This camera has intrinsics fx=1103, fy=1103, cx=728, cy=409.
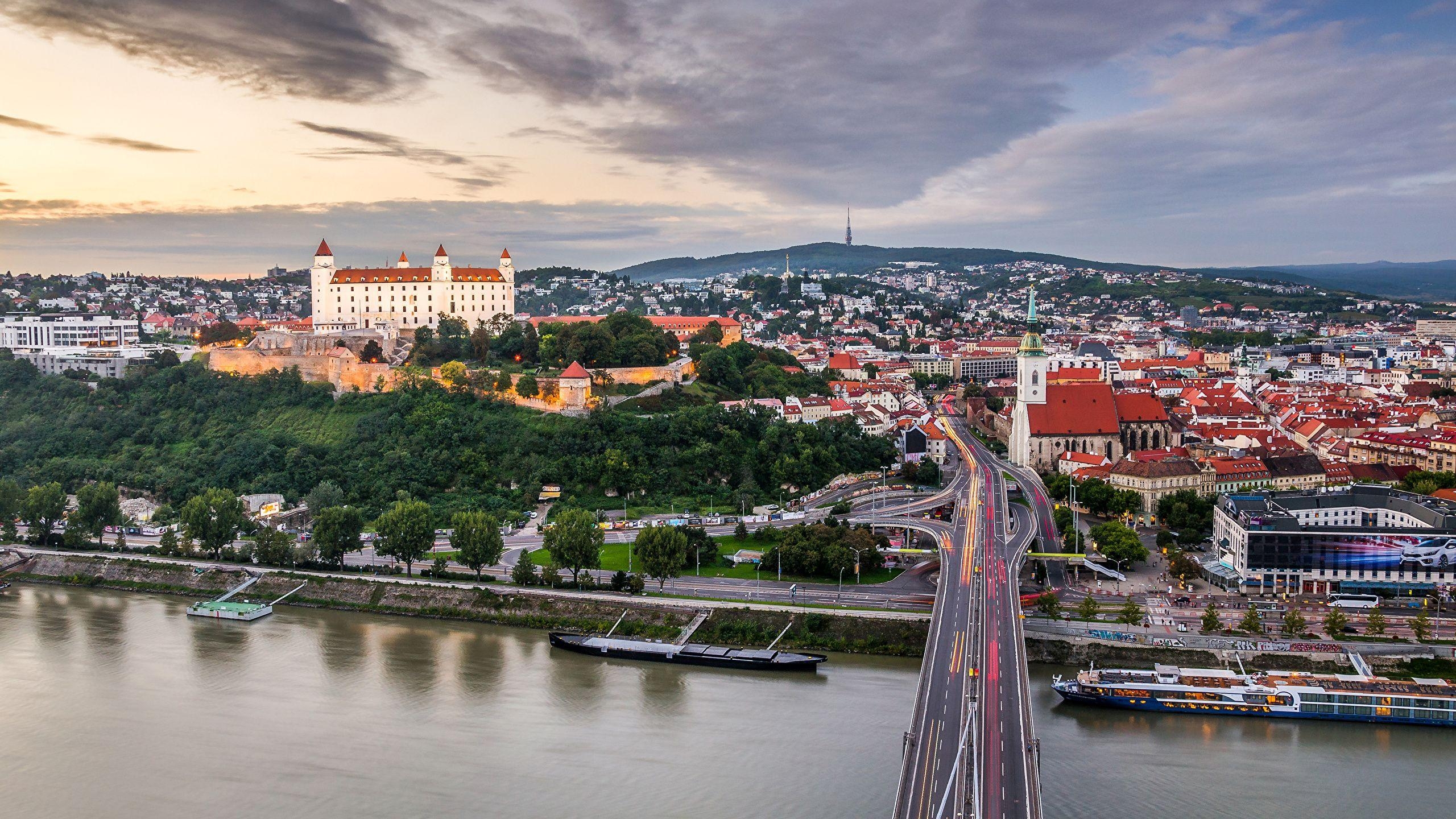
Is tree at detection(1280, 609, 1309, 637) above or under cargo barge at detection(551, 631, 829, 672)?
above

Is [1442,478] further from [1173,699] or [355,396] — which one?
[355,396]

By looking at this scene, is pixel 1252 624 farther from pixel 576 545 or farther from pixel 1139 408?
pixel 1139 408

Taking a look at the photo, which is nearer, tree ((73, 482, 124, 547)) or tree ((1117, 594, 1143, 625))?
tree ((1117, 594, 1143, 625))

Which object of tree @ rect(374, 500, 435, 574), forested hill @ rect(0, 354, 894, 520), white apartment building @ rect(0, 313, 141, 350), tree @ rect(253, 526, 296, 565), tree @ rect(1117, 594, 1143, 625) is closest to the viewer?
tree @ rect(1117, 594, 1143, 625)

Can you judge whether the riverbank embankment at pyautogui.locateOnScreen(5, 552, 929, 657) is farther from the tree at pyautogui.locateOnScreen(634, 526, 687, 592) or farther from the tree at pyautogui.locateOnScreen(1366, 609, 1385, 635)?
the tree at pyautogui.locateOnScreen(1366, 609, 1385, 635)

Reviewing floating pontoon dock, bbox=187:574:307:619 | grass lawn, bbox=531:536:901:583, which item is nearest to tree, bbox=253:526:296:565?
floating pontoon dock, bbox=187:574:307:619


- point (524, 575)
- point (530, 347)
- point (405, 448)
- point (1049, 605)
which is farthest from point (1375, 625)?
point (530, 347)

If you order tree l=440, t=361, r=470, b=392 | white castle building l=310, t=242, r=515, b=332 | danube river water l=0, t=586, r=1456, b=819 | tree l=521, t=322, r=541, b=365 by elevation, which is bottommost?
danube river water l=0, t=586, r=1456, b=819
